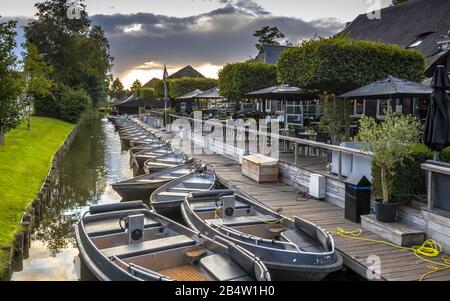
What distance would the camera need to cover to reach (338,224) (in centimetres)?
855

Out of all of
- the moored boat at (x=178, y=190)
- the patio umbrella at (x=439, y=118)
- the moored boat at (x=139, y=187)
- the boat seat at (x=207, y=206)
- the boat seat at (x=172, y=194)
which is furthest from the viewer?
the moored boat at (x=139, y=187)

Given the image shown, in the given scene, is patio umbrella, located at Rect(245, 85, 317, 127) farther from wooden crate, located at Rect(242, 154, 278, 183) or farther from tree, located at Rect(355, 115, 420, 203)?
tree, located at Rect(355, 115, 420, 203)

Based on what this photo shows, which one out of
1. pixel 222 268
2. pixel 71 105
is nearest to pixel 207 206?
pixel 222 268

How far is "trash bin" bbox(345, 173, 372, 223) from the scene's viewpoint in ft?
27.8

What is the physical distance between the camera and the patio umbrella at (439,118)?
24.5 feet

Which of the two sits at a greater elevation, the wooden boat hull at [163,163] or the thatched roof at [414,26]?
the thatched roof at [414,26]

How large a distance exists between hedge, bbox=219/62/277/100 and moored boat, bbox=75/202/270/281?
1540cm

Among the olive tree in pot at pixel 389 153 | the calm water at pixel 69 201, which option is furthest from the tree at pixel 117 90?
the olive tree in pot at pixel 389 153

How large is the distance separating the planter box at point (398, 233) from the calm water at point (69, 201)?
6.06 m

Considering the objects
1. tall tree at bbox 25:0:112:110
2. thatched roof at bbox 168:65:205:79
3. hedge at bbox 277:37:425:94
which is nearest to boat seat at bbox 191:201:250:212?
hedge at bbox 277:37:425:94

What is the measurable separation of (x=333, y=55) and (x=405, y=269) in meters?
9.65

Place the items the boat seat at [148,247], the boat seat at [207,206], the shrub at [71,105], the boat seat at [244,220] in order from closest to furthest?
the boat seat at [148,247]
the boat seat at [244,220]
the boat seat at [207,206]
the shrub at [71,105]

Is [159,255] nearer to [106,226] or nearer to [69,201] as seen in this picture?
[106,226]

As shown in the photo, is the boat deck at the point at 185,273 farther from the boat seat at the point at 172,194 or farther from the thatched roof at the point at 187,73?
the thatched roof at the point at 187,73
